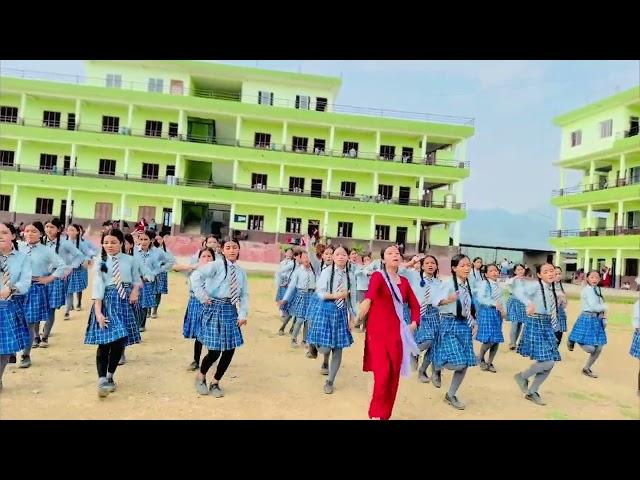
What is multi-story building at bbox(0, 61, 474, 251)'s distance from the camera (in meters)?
29.0

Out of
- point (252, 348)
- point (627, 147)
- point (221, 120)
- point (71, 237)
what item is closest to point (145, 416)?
point (252, 348)

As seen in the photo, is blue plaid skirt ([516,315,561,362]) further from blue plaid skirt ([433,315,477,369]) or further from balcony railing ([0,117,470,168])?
balcony railing ([0,117,470,168])

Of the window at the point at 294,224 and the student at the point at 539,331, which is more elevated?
the window at the point at 294,224

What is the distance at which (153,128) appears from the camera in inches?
1213

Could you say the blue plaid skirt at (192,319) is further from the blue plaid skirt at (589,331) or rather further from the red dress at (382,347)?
the blue plaid skirt at (589,331)

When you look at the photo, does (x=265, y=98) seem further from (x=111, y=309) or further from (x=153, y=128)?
(x=111, y=309)

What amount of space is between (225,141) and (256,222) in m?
6.04

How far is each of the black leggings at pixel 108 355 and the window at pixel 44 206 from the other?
27.6 m

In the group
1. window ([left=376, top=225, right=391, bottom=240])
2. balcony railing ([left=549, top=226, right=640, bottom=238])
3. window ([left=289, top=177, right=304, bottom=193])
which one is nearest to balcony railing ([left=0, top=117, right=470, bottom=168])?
window ([left=289, top=177, right=304, bottom=193])

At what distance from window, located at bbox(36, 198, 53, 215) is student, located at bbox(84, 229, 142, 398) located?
2737 centimetres

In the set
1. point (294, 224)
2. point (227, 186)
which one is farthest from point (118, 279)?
point (227, 186)

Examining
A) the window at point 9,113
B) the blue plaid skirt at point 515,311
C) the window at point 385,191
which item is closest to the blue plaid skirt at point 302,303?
the blue plaid skirt at point 515,311

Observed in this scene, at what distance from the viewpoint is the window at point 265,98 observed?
3312 centimetres

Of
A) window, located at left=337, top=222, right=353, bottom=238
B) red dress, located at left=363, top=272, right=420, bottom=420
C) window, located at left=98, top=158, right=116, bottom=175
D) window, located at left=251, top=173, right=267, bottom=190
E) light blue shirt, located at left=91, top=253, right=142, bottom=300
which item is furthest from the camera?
window, located at left=251, top=173, right=267, bottom=190
